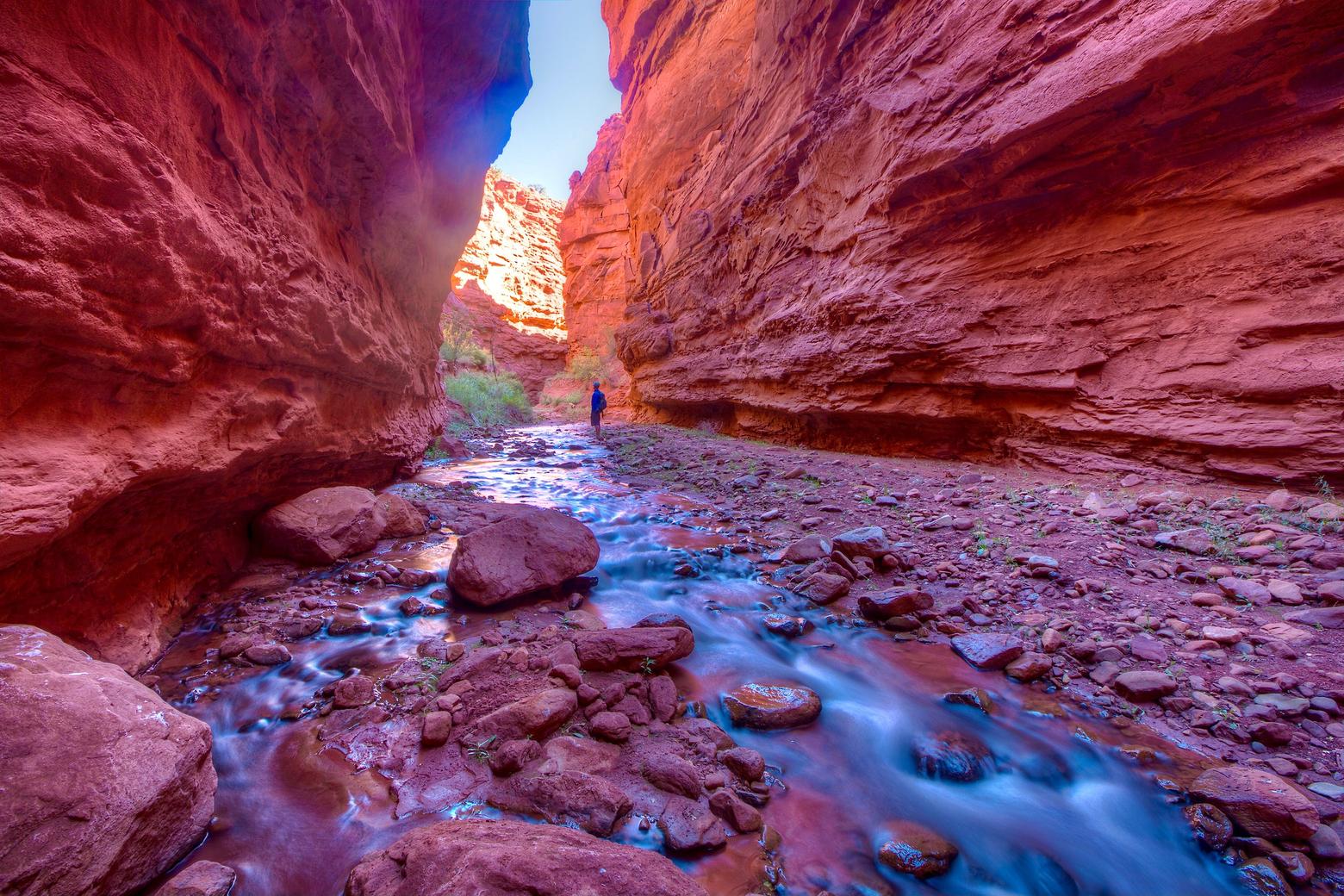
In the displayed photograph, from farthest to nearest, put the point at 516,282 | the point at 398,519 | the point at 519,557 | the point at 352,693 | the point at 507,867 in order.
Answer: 1. the point at 516,282
2. the point at 398,519
3. the point at 519,557
4. the point at 352,693
5. the point at 507,867

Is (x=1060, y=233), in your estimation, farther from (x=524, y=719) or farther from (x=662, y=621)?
(x=524, y=719)

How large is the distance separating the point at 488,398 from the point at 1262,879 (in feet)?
63.3

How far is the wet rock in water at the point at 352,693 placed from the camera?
2459 millimetres

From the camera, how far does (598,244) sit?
98.5ft

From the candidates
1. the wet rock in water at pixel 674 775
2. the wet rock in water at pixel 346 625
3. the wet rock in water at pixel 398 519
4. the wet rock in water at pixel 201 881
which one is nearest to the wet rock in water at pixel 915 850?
the wet rock in water at pixel 674 775

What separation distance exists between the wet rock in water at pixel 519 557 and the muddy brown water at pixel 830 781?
22 cm

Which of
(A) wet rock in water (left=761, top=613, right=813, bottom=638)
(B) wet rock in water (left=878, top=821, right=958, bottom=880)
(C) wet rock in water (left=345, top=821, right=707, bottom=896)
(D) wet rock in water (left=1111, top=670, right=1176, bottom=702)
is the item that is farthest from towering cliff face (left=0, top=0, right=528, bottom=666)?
(D) wet rock in water (left=1111, top=670, right=1176, bottom=702)

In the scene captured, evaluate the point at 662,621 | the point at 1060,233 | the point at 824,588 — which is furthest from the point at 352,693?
the point at 1060,233

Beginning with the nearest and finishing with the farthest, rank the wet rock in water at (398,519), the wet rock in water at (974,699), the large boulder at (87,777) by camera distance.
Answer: the large boulder at (87,777) < the wet rock in water at (974,699) < the wet rock in water at (398,519)

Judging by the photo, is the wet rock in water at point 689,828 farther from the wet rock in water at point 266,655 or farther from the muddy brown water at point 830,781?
the wet rock in water at point 266,655

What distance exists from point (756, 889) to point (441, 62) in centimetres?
826

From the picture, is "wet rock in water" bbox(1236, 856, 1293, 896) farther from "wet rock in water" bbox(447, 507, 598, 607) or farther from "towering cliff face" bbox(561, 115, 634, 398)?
"towering cliff face" bbox(561, 115, 634, 398)

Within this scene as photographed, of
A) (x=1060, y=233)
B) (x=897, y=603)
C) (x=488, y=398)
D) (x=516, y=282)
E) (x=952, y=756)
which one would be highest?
(x=516, y=282)

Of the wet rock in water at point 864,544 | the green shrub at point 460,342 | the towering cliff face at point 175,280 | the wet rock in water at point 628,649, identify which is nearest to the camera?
the towering cliff face at point 175,280
